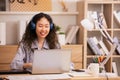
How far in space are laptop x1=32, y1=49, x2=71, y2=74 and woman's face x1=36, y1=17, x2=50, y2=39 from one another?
0.59 meters

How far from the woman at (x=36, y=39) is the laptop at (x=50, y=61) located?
0.51 meters

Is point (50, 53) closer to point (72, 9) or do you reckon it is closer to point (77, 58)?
point (77, 58)

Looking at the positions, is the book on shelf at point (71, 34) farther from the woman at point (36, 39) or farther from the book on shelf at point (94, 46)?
the woman at point (36, 39)

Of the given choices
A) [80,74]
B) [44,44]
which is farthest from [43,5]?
[80,74]

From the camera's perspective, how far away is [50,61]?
2.31 metres

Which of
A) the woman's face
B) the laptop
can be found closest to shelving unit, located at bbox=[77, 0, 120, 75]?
the woman's face

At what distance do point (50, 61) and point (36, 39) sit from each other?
2.42 ft

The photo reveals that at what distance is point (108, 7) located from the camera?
414cm

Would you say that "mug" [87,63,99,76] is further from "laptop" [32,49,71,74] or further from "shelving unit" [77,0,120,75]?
"shelving unit" [77,0,120,75]

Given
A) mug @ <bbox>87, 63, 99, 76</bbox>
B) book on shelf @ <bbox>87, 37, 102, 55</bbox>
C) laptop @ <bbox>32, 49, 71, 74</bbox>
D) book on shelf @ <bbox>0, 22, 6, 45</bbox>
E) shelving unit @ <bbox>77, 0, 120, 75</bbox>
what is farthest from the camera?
book on shelf @ <bbox>87, 37, 102, 55</bbox>

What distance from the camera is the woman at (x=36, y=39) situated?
288cm

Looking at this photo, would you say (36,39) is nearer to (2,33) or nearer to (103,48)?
(2,33)

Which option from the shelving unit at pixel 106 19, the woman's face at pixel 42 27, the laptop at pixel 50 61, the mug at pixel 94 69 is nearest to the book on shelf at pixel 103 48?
the shelving unit at pixel 106 19

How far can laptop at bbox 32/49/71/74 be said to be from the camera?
2.28 metres
